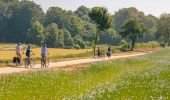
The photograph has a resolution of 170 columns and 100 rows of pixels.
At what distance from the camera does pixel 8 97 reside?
19.6 m

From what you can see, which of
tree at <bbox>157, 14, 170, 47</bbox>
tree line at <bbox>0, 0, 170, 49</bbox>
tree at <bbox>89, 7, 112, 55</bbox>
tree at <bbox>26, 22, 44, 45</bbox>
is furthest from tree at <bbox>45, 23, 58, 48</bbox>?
tree at <bbox>89, 7, 112, 55</bbox>

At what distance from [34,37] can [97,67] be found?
12093 centimetres

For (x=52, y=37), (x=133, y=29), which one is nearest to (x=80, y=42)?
(x=52, y=37)

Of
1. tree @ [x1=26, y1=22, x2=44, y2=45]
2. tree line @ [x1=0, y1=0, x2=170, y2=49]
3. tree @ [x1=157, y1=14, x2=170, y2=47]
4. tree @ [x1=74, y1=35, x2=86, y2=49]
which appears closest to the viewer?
tree @ [x1=74, y1=35, x2=86, y2=49]

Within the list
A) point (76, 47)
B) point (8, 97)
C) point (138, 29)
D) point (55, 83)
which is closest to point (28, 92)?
point (8, 97)

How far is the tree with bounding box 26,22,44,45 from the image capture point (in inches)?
6152

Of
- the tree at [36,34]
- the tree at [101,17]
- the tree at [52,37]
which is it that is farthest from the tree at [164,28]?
the tree at [101,17]

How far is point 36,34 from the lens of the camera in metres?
158

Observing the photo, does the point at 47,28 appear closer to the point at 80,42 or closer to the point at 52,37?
the point at 52,37

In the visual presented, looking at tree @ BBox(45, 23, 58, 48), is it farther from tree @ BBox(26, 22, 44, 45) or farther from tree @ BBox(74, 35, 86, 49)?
tree @ BBox(74, 35, 86, 49)

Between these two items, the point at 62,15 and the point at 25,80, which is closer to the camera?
the point at 25,80

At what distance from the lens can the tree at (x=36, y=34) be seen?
156 m

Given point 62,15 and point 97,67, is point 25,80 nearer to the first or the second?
point 97,67

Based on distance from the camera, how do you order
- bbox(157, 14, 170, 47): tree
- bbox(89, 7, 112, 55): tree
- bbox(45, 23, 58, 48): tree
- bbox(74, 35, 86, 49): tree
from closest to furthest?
bbox(89, 7, 112, 55): tree < bbox(74, 35, 86, 49): tree < bbox(45, 23, 58, 48): tree < bbox(157, 14, 170, 47): tree
